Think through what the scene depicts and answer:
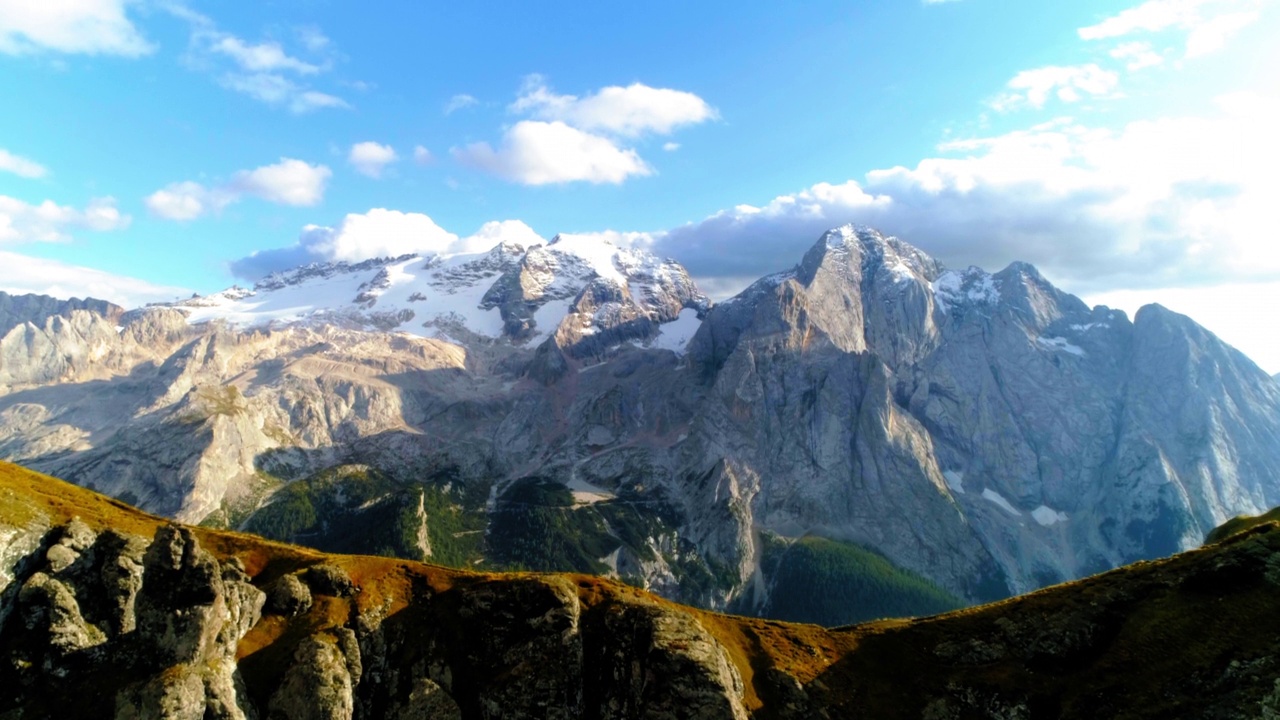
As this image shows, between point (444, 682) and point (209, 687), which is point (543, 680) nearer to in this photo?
point (444, 682)

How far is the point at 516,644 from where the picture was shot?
62.2 meters

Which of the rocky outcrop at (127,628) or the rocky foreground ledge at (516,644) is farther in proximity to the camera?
the rocky foreground ledge at (516,644)

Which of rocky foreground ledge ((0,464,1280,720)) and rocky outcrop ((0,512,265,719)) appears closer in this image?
rocky outcrop ((0,512,265,719))

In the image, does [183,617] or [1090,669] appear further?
[1090,669]

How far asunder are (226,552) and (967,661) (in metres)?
74.5

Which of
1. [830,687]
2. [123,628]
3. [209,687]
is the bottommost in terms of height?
[830,687]

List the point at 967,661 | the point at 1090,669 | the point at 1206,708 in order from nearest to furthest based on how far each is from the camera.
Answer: the point at 1206,708 < the point at 1090,669 < the point at 967,661

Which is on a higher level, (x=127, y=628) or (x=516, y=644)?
(x=127, y=628)

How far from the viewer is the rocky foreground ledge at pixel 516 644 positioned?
163 ft

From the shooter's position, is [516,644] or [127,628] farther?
[516,644]

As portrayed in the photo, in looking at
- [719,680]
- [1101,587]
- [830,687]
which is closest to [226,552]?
[719,680]

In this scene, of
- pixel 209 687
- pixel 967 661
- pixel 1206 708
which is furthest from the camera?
pixel 967 661

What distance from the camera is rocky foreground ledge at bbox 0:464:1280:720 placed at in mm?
49719

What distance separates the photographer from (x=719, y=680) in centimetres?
5775
